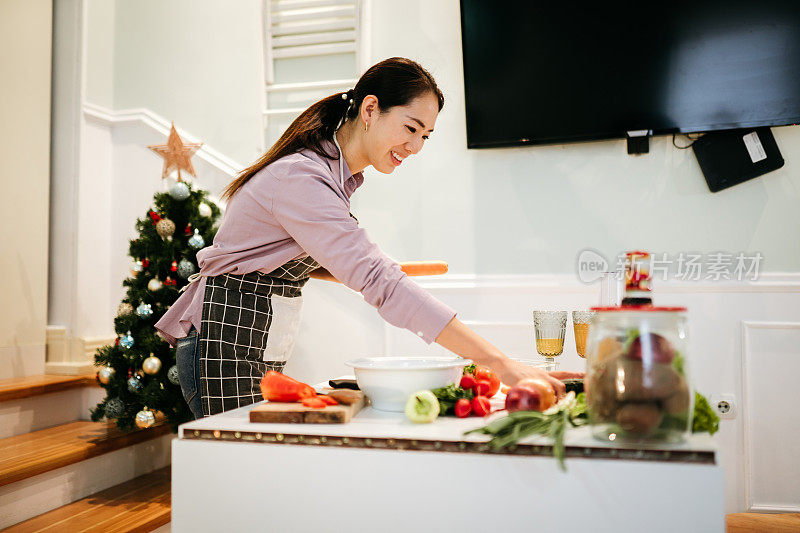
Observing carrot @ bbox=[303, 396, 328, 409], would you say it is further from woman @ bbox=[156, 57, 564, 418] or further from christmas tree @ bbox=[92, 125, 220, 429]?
christmas tree @ bbox=[92, 125, 220, 429]

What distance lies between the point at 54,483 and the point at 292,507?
1842 millimetres

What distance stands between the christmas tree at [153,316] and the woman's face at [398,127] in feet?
4.19

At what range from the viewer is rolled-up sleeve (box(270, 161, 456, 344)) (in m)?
1.24

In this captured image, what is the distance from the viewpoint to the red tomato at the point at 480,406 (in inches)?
41.9

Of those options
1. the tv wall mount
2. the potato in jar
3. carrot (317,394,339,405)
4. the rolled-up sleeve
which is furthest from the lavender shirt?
the tv wall mount

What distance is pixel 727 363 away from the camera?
8.31 feet

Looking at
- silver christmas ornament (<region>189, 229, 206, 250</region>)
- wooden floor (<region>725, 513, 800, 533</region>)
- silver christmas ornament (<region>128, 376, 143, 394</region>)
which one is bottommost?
wooden floor (<region>725, 513, 800, 533</region>)

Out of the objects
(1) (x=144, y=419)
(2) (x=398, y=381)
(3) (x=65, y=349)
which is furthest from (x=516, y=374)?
(3) (x=65, y=349)

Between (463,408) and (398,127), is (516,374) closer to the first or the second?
(463,408)

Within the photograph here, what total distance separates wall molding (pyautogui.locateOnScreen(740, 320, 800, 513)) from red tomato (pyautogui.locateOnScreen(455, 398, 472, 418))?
198 centimetres

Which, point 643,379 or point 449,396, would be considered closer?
point 643,379

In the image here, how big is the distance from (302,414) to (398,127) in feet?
2.99

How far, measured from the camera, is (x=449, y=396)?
3.52ft

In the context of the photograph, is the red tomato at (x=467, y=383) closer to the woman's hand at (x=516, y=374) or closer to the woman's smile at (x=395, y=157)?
the woman's hand at (x=516, y=374)
